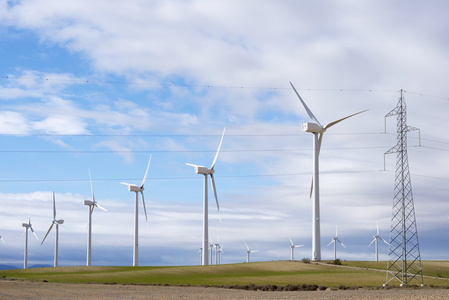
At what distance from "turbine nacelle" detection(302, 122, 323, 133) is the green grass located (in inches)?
907

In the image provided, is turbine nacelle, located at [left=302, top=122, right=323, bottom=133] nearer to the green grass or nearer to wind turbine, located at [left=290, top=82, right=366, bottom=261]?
wind turbine, located at [left=290, top=82, right=366, bottom=261]

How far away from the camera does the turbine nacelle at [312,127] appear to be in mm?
111550

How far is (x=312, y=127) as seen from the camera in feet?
366

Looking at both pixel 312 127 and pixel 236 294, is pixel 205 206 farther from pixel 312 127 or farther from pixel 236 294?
pixel 236 294

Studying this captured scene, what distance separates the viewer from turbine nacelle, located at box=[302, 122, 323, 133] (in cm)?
11155

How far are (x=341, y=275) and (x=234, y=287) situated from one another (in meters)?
22.1

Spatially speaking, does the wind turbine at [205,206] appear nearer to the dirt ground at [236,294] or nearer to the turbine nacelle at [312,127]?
the turbine nacelle at [312,127]

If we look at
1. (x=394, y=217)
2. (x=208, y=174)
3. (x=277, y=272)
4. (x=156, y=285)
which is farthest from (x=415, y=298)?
(x=208, y=174)

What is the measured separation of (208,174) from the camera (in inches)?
4843

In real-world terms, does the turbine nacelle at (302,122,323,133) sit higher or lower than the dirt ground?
higher

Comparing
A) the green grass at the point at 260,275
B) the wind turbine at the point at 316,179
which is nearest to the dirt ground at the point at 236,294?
the green grass at the point at 260,275

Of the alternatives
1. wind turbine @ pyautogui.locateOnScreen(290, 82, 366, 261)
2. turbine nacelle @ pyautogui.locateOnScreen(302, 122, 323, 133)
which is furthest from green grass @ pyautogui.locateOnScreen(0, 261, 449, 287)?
turbine nacelle @ pyautogui.locateOnScreen(302, 122, 323, 133)

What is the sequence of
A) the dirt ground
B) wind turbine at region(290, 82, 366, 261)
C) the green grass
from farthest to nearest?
wind turbine at region(290, 82, 366, 261)
the green grass
the dirt ground

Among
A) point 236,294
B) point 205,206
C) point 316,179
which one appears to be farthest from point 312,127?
point 236,294
